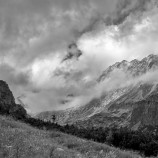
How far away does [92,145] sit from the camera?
67.3 ft

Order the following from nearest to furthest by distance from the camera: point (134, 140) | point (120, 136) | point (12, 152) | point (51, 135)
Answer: point (12, 152) → point (51, 135) → point (134, 140) → point (120, 136)

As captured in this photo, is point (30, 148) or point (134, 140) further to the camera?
point (134, 140)

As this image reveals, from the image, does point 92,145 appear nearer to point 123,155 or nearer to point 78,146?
point 78,146

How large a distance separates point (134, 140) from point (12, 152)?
109 feet

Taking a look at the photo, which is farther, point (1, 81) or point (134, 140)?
point (1, 81)

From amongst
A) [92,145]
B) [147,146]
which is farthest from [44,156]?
[147,146]

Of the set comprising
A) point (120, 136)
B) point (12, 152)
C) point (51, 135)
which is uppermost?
point (120, 136)

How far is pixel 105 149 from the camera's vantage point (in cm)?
2028

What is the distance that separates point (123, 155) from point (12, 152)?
9.16 meters

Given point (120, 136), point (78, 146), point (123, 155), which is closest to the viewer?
point (123, 155)

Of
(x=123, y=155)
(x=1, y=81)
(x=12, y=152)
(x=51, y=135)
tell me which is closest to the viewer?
(x=12, y=152)

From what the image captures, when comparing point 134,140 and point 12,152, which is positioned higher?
point 134,140

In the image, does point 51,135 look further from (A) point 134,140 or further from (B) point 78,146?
(A) point 134,140

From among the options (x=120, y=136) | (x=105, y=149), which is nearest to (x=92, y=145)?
(x=105, y=149)
